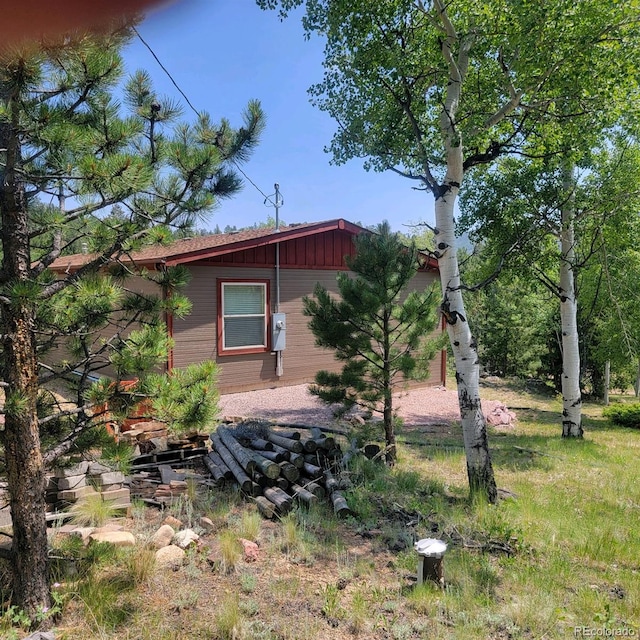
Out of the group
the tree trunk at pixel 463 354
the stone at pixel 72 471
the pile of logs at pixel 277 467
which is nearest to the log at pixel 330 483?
the pile of logs at pixel 277 467

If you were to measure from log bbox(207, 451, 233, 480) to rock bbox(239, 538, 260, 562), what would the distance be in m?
1.48

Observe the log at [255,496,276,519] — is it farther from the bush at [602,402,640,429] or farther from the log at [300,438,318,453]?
the bush at [602,402,640,429]

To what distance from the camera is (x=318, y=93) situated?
6.55 m

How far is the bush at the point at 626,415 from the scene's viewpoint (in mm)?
11586

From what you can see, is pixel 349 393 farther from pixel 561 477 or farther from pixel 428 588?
pixel 428 588

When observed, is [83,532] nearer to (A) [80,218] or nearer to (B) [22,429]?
(B) [22,429]

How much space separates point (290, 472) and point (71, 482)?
6.96 ft

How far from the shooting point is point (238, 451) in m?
5.57

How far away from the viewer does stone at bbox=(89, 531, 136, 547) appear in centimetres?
344

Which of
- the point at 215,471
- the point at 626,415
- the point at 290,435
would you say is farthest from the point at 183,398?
the point at 626,415

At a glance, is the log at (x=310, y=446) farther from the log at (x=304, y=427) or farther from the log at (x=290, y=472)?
the log at (x=304, y=427)

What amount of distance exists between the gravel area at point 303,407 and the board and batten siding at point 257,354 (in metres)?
0.33

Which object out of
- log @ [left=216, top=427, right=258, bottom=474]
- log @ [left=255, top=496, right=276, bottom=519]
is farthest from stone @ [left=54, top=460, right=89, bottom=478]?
log @ [left=255, top=496, right=276, bottom=519]

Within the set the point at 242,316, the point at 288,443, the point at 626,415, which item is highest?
the point at 242,316
